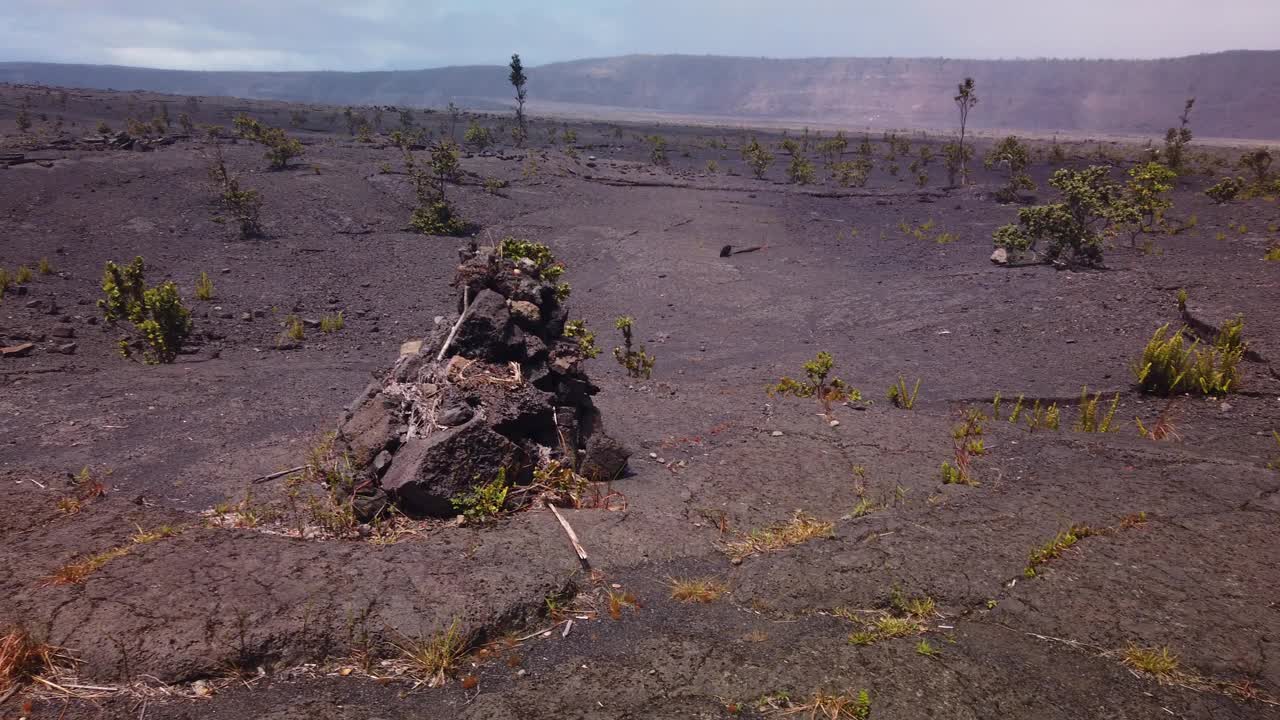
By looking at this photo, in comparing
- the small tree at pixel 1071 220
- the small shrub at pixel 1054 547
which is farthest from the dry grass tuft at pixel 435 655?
the small tree at pixel 1071 220

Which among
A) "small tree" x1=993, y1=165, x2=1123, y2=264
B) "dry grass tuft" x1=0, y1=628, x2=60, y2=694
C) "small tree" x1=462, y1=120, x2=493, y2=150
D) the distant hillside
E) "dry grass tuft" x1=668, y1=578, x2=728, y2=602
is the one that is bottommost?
"dry grass tuft" x1=668, y1=578, x2=728, y2=602

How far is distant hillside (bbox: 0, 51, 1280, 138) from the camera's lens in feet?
340

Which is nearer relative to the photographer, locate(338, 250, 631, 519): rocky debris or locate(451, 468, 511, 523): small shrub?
locate(451, 468, 511, 523): small shrub

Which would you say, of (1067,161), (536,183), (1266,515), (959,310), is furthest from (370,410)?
(1067,161)

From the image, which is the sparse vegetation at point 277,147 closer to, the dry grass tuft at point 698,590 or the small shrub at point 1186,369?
the dry grass tuft at point 698,590

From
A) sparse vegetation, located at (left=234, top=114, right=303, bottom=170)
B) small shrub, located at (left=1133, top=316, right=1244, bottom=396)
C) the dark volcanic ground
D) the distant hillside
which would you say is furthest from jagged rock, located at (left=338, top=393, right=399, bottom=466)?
the distant hillside

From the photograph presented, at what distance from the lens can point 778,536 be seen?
4.17 meters

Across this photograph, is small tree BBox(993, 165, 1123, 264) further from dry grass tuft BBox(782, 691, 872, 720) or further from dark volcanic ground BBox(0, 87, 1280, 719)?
dry grass tuft BBox(782, 691, 872, 720)

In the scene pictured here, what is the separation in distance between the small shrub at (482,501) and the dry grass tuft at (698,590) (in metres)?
1.26

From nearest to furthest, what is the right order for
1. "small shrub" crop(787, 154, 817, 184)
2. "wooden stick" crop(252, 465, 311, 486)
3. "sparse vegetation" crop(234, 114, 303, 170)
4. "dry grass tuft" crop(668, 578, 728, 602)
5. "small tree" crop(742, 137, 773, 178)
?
1. "dry grass tuft" crop(668, 578, 728, 602)
2. "wooden stick" crop(252, 465, 311, 486)
3. "sparse vegetation" crop(234, 114, 303, 170)
4. "small shrub" crop(787, 154, 817, 184)
5. "small tree" crop(742, 137, 773, 178)

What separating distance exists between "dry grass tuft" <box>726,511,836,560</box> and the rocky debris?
1.33 meters

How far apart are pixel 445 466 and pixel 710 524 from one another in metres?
1.81

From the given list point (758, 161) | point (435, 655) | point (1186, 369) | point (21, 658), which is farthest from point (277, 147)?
point (1186, 369)

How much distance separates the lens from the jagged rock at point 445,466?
13.8 feet
